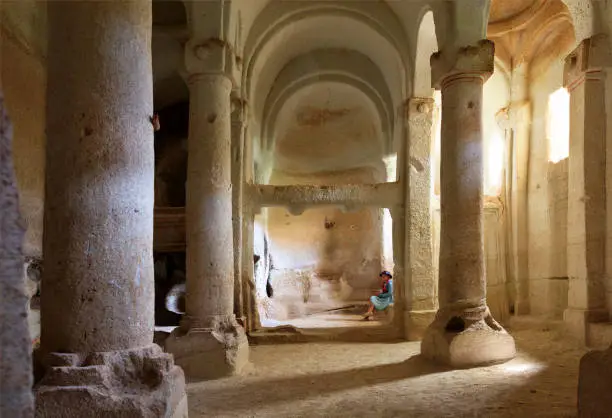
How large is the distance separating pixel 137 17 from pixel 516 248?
10.3 m

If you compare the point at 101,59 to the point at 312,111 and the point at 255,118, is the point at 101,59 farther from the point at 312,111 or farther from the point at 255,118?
the point at 312,111

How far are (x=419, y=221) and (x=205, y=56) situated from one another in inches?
202

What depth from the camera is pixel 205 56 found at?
6.67 metres

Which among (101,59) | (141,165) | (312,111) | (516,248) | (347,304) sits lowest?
(347,304)

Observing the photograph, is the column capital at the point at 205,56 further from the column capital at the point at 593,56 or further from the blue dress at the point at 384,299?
the blue dress at the point at 384,299

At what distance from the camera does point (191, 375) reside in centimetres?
613

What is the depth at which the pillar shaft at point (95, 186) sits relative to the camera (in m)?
2.93

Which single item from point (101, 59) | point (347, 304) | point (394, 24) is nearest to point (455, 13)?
point (394, 24)

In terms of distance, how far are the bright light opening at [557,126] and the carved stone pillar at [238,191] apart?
639 cm

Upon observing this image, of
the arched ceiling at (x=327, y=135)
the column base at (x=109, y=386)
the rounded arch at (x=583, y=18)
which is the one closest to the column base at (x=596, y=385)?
the column base at (x=109, y=386)

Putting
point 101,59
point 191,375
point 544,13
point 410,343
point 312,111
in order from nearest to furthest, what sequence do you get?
point 101,59 → point 191,375 → point 410,343 → point 544,13 → point 312,111

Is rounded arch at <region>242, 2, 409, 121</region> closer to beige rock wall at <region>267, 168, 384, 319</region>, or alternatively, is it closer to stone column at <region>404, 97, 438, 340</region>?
stone column at <region>404, 97, 438, 340</region>

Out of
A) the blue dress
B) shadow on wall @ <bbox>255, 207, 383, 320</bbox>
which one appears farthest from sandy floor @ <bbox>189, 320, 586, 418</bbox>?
shadow on wall @ <bbox>255, 207, 383, 320</bbox>

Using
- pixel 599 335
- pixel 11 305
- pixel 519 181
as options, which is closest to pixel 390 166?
pixel 519 181
